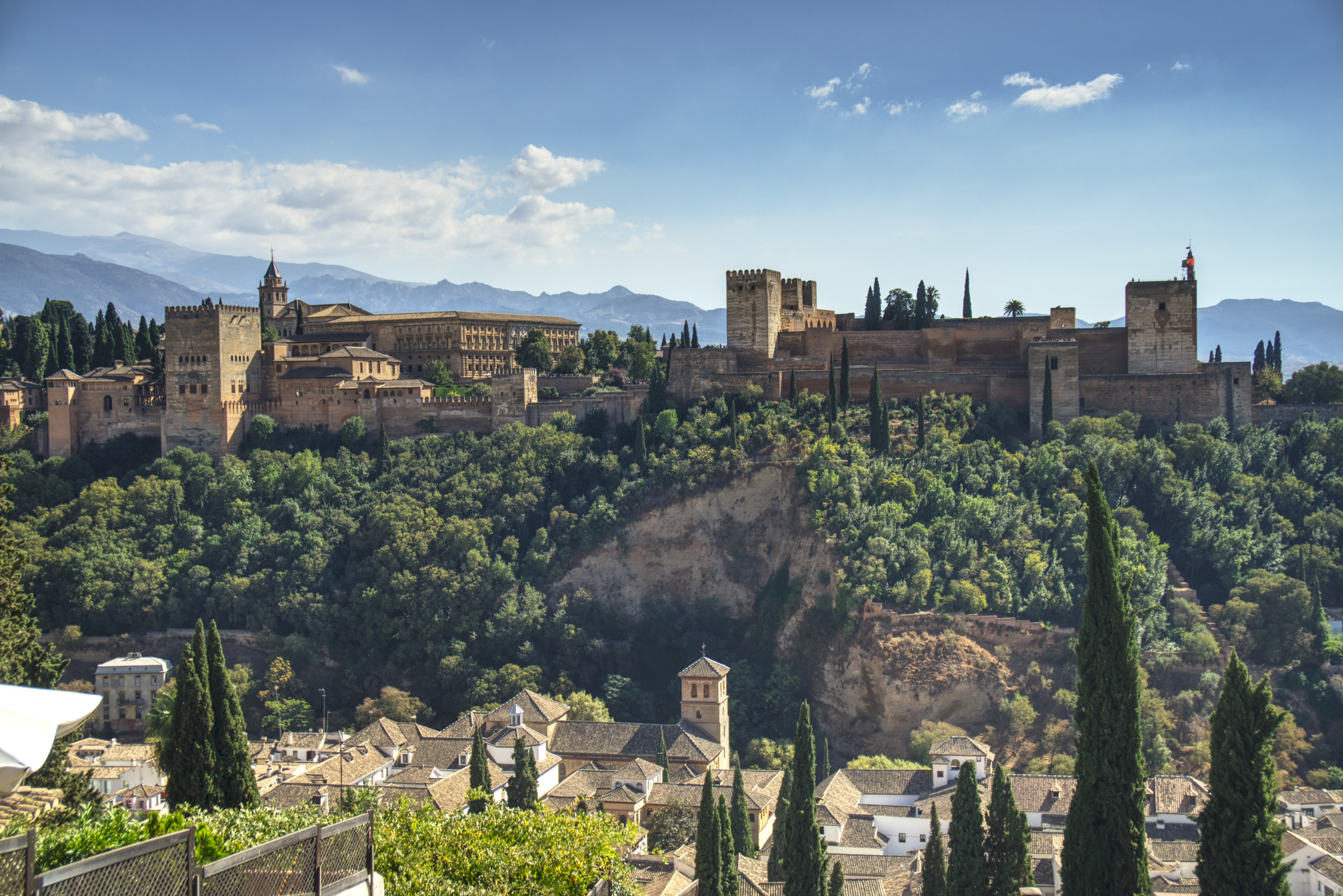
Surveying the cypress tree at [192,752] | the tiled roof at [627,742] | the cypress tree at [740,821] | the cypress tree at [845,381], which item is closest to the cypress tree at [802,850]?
the cypress tree at [740,821]

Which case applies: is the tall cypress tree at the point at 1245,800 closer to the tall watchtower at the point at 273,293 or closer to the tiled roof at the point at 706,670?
the tiled roof at the point at 706,670

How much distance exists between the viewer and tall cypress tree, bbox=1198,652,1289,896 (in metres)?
20.2

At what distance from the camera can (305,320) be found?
67.8m

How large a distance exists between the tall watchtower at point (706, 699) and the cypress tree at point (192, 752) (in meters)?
19.9

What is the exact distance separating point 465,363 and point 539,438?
983 centimetres

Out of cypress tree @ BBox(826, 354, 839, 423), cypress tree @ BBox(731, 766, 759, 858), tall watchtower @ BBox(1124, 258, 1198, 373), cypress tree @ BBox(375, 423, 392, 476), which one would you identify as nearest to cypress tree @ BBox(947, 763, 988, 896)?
cypress tree @ BBox(731, 766, 759, 858)

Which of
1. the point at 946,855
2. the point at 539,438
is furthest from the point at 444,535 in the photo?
the point at 946,855

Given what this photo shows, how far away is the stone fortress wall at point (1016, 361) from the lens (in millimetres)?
51500

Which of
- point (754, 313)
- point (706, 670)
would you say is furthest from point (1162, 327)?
point (706, 670)

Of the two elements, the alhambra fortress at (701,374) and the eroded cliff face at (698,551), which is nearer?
the eroded cliff face at (698,551)

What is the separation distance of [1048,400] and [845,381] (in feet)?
28.0

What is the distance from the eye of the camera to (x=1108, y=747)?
70.8ft

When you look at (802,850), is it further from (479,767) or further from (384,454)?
(384,454)

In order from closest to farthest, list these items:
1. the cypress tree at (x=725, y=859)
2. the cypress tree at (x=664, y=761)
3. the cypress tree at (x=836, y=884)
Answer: the cypress tree at (x=725, y=859) < the cypress tree at (x=836, y=884) < the cypress tree at (x=664, y=761)
